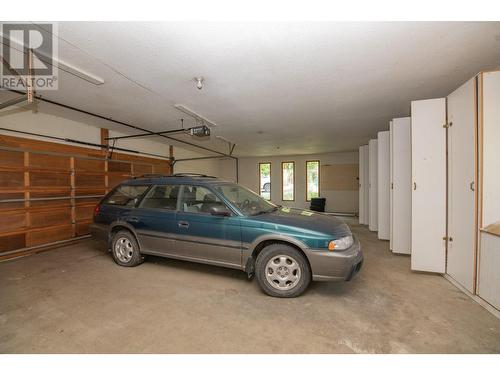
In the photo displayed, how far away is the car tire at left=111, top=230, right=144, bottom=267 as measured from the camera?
131 inches

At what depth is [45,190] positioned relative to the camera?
4297 millimetres

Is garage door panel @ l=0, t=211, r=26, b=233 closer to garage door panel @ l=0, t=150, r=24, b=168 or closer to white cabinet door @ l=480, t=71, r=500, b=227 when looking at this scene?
garage door panel @ l=0, t=150, r=24, b=168

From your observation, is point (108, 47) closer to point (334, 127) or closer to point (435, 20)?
point (435, 20)

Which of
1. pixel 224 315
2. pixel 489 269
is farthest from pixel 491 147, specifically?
pixel 224 315

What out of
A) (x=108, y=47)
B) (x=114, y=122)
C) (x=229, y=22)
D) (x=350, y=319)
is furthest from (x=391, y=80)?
(x=114, y=122)

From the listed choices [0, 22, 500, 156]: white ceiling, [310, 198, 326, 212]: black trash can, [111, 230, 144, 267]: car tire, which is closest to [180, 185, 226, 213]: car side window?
[111, 230, 144, 267]: car tire

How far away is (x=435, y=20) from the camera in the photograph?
1906 mm

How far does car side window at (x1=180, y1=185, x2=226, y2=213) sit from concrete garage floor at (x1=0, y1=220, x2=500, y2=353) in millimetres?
980

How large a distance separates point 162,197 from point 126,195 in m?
0.81

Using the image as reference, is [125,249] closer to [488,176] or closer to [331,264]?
[331,264]

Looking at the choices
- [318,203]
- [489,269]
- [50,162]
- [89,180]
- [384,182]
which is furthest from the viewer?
[318,203]

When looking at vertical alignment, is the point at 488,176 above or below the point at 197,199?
above

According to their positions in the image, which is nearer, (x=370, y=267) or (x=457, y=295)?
(x=457, y=295)

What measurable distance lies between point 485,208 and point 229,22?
3301 mm
